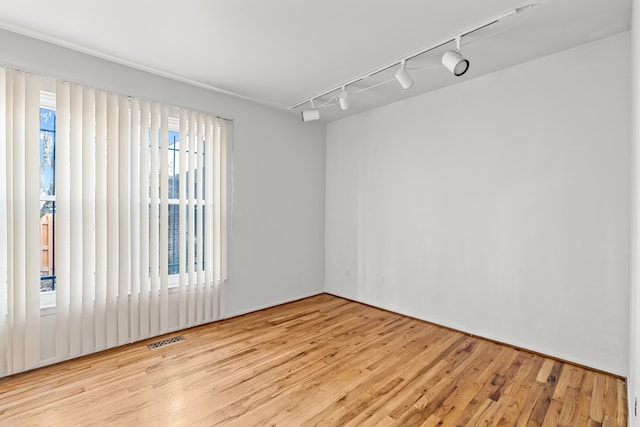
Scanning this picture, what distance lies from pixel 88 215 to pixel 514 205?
391cm

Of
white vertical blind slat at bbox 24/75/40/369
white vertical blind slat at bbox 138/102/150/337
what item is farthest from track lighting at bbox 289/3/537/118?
white vertical blind slat at bbox 24/75/40/369

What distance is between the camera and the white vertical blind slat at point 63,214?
262 centimetres

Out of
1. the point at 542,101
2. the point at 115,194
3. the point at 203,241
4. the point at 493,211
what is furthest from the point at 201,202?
the point at 542,101

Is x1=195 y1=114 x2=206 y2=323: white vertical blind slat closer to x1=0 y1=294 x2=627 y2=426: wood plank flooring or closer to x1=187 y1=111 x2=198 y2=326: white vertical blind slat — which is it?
x1=187 y1=111 x2=198 y2=326: white vertical blind slat

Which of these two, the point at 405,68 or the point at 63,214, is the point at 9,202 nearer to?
the point at 63,214

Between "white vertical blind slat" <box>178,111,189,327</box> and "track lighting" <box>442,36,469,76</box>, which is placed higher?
"track lighting" <box>442,36,469,76</box>

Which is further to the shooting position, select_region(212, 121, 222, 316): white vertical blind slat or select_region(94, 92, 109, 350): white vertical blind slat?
select_region(212, 121, 222, 316): white vertical blind slat

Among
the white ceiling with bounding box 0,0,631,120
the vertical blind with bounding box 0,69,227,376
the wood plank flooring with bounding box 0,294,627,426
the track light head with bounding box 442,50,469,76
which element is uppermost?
the white ceiling with bounding box 0,0,631,120

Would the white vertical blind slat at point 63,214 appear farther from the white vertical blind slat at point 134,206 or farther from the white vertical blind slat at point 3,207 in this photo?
the white vertical blind slat at point 134,206

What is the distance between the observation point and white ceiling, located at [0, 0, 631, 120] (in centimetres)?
213

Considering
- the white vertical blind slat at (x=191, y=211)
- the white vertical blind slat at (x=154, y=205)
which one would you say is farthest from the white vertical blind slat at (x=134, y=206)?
the white vertical blind slat at (x=191, y=211)

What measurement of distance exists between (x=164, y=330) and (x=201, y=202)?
139 cm

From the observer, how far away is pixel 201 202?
11.5 feet

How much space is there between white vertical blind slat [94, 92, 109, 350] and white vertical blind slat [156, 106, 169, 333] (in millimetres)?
475
